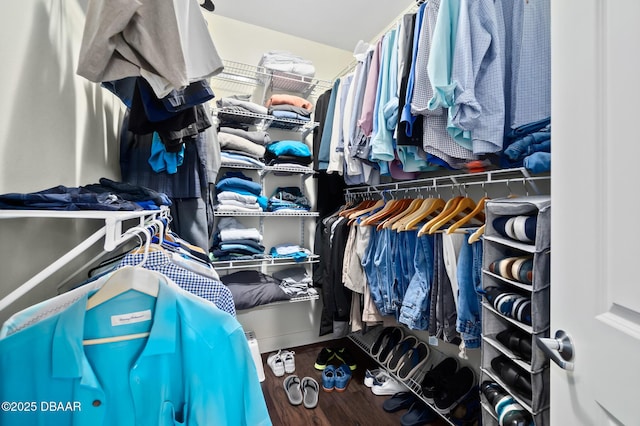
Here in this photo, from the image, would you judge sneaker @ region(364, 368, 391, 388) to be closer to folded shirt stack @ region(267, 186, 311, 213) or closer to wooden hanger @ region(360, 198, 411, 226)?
wooden hanger @ region(360, 198, 411, 226)

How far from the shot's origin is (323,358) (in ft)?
→ 6.63

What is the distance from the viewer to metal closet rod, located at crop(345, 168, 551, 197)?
1.08m

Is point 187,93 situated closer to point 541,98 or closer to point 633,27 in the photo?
point 633,27

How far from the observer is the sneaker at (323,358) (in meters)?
1.97

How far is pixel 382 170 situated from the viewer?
1557 mm

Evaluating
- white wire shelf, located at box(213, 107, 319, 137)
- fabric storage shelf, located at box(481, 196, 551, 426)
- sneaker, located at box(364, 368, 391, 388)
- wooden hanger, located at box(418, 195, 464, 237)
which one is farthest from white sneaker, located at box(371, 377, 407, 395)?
white wire shelf, located at box(213, 107, 319, 137)

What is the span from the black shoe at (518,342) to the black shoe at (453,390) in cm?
67

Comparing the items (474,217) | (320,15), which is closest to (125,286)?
(474,217)

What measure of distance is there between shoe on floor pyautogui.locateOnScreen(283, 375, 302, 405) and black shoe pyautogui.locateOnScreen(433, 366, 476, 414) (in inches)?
30.9

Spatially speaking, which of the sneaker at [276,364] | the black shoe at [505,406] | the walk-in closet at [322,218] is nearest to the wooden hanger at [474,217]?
the walk-in closet at [322,218]

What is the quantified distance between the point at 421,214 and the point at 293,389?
4.42ft

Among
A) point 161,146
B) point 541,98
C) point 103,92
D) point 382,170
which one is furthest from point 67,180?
point 541,98

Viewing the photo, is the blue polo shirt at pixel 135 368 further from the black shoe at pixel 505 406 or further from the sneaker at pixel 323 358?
the sneaker at pixel 323 358

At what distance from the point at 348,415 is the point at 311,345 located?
2.76 ft
